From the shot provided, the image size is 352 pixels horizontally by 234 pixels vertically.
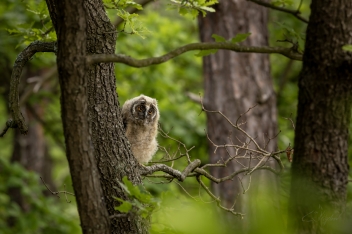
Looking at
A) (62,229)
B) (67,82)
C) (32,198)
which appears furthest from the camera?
(62,229)

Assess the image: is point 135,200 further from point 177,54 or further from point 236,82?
point 236,82

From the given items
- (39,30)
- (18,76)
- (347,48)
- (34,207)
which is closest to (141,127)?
(39,30)

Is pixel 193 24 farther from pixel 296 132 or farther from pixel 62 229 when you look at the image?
pixel 296 132

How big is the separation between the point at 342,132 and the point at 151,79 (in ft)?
21.8

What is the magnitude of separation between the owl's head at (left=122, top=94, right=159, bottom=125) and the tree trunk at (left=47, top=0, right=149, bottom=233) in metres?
2.42

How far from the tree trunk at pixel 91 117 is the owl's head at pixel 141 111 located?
95.5 inches

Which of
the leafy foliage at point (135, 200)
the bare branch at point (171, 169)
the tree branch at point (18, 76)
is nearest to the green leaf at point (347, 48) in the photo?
the leafy foliage at point (135, 200)

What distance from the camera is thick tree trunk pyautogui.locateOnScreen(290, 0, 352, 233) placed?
2.35m

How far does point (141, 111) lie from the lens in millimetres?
5395

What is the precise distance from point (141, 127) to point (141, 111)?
0.64 feet

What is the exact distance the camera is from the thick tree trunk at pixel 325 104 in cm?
235

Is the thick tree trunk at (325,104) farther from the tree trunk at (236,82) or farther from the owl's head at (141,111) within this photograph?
the tree trunk at (236,82)

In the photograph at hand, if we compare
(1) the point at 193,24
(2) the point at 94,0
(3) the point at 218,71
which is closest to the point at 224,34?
(3) the point at 218,71

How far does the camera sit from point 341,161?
2457 millimetres
